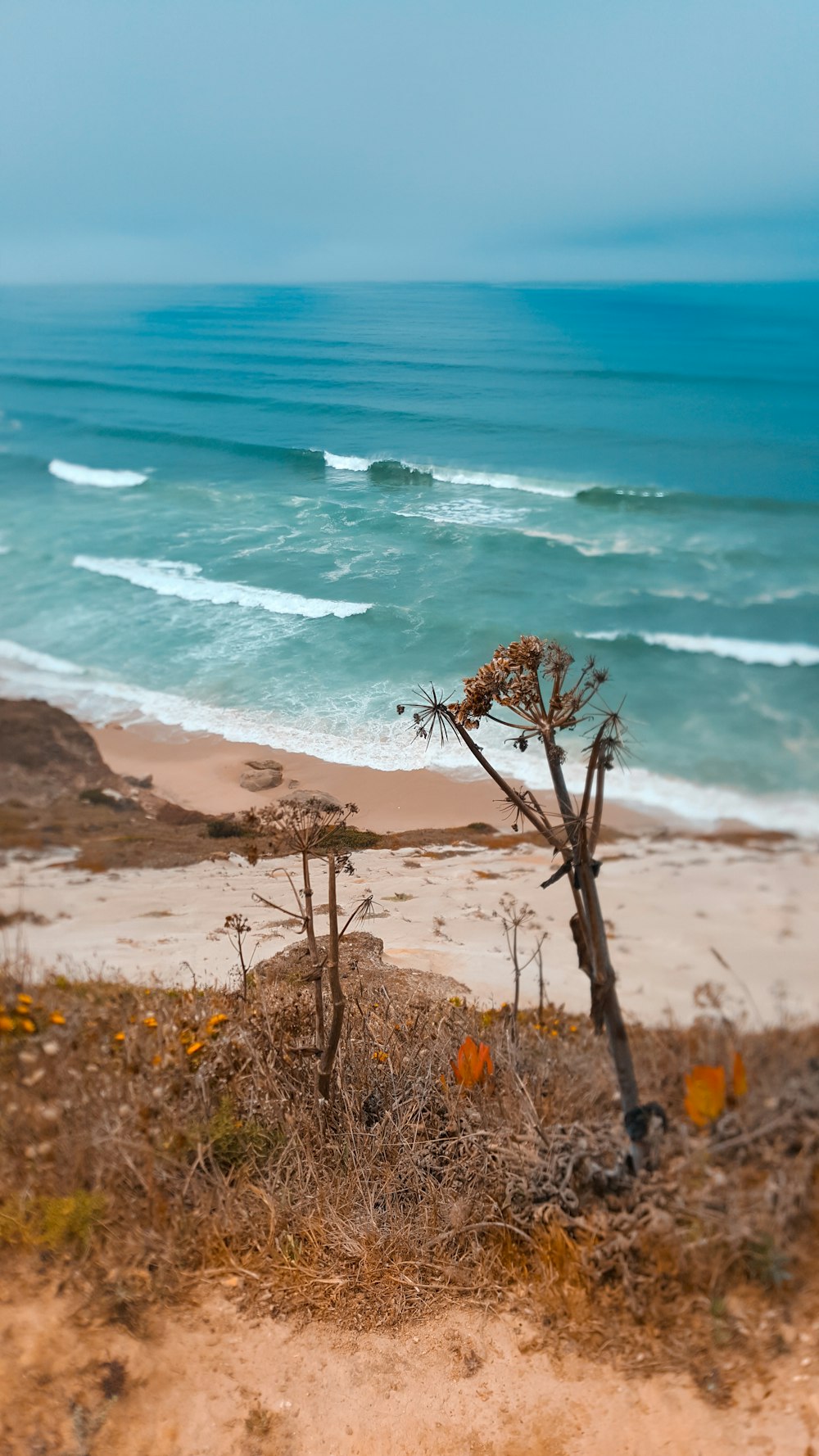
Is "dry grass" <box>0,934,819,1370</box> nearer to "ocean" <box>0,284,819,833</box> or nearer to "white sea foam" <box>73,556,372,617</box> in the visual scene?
"ocean" <box>0,284,819,833</box>

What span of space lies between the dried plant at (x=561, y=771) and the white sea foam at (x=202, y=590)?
1655mm

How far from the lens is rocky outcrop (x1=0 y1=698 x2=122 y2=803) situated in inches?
146

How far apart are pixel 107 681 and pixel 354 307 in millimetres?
5930

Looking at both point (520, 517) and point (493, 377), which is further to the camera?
point (493, 377)

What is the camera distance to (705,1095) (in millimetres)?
3051

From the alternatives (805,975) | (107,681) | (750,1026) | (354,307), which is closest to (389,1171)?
(750,1026)

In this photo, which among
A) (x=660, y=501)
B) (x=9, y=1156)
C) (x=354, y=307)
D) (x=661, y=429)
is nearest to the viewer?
(x=9, y=1156)

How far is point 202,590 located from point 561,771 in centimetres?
288

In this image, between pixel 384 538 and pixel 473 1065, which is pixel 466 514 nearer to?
pixel 384 538

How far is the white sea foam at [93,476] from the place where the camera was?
618 cm

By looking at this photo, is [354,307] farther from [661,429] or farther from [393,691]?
[393,691]

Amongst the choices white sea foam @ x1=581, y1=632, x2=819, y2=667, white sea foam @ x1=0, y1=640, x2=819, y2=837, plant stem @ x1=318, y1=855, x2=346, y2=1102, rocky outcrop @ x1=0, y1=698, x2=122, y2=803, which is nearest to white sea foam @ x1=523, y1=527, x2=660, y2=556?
white sea foam @ x1=581, y1=632, x2=819, y2=667

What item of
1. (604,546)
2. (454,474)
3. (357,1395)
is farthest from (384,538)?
(357,1395)

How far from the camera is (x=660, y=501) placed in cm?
762
